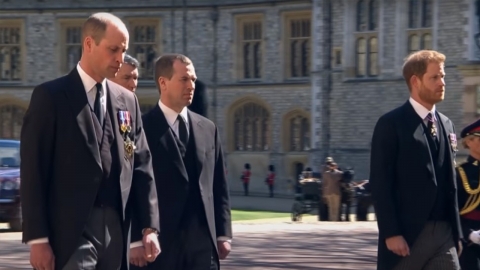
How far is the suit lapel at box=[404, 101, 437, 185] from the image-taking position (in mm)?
5797

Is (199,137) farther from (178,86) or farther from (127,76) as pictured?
(127,76)

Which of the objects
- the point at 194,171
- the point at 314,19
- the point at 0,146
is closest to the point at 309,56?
the point at 314,19

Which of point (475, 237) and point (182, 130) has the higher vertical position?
point (182, 130)

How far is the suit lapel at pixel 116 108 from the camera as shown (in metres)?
4.97

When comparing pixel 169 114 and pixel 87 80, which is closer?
pixel 87 80

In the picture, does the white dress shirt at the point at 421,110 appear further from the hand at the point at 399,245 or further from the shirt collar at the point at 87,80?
the shirt collar at the point at 87,80

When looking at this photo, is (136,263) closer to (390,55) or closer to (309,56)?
(390,55)

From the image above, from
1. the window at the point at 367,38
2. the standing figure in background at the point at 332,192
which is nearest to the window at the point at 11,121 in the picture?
the window at the point at 367,38

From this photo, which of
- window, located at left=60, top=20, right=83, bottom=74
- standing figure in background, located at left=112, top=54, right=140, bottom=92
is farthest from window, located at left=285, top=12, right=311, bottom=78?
standing figure in background, located at left=112, top=54, right=140, bottom=92

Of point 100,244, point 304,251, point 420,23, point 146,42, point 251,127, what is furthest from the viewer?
point 146,42

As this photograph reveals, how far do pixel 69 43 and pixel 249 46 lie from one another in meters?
6.61

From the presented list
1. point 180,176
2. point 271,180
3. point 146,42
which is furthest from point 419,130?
point 146,42

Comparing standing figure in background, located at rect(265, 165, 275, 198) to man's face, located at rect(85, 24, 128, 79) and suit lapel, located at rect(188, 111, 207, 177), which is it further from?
man's face, located at rect(85, 24, 128, 79)

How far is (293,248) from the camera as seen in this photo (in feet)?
43.2
